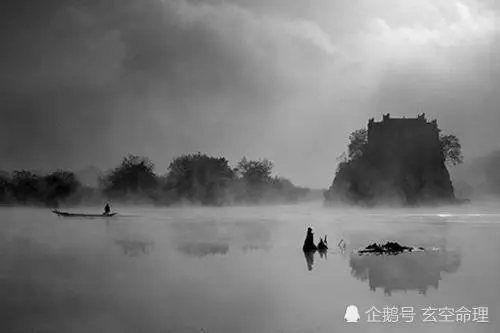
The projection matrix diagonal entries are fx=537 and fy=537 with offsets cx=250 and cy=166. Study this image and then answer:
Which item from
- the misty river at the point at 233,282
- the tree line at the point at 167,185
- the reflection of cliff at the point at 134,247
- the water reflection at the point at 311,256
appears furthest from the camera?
the tree line at the point at 167,185

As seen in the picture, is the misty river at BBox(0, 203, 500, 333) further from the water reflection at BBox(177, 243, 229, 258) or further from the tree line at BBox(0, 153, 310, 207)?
the tree line at BBox(0, 153, 310, 207)

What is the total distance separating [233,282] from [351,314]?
3.10 metres

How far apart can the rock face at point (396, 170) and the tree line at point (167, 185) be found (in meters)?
3.28

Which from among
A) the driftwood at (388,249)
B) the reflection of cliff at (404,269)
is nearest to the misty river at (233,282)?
the reflection of cliff at (404,269)

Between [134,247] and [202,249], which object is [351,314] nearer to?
[202,249]

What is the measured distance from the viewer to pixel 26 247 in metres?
16.0

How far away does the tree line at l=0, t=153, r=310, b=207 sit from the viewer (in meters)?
27.4

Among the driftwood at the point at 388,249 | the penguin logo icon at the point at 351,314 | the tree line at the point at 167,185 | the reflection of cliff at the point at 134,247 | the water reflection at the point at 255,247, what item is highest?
the tree line at the point at 167,185

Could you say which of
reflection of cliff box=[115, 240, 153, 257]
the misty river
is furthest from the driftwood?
reflection of cliff box=[115, 240, 153, 257]

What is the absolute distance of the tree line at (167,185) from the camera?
27.4 m

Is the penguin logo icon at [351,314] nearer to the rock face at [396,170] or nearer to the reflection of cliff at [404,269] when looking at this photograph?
the reflection of cliff at [404,269]

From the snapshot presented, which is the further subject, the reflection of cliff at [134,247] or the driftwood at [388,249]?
the reflection of cliff at [134,247]

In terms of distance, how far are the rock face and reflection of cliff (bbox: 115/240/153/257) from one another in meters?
17.5

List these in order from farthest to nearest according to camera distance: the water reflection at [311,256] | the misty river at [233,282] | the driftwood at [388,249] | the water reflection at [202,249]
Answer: the water reflection at [202,249] → the driftwood at [388,249] → the water reflection at [311,256] → the misty river at [233,282]
